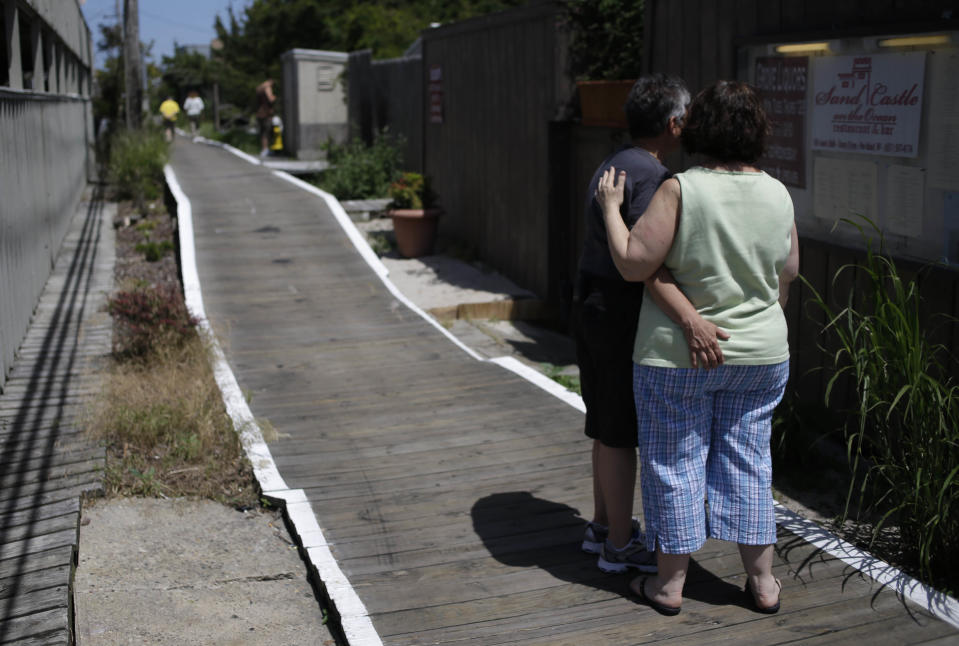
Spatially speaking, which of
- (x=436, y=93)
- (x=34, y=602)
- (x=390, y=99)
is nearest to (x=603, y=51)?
(x=436, y=93)

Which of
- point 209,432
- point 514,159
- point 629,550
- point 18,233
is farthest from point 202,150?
point 629,550

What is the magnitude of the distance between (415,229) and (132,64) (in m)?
9.77

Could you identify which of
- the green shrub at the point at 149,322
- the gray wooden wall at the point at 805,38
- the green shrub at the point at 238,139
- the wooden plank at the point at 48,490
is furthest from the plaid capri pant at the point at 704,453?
the green shrub at the point at 238,139

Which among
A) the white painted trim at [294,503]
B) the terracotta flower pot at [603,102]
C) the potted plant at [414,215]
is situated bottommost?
the white painted trim at [294,503]

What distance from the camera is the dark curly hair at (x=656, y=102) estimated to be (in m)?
3.37

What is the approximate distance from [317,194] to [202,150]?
1071cm

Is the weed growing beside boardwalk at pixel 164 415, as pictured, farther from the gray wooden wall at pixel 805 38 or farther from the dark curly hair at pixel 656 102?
the gray wooden wall at pixel 805 38

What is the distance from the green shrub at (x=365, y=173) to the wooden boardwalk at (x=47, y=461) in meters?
7.51

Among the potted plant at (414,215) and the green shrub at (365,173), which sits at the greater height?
the green shrub at (365,173)

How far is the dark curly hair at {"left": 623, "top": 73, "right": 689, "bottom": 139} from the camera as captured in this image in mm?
3373

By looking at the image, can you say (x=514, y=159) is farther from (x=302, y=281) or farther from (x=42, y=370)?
(x=42, y=370)

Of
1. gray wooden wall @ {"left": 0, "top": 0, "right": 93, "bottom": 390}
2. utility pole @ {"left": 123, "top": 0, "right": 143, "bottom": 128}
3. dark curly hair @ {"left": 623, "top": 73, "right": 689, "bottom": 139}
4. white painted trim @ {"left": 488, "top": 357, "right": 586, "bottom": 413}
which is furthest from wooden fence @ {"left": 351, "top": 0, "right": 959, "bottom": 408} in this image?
utility pole @ {"left": 123, "top": 0, "right": 143, "bottom": 128}

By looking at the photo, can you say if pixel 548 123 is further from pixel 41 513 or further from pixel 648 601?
pixel 648 601

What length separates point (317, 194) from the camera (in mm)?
12812
